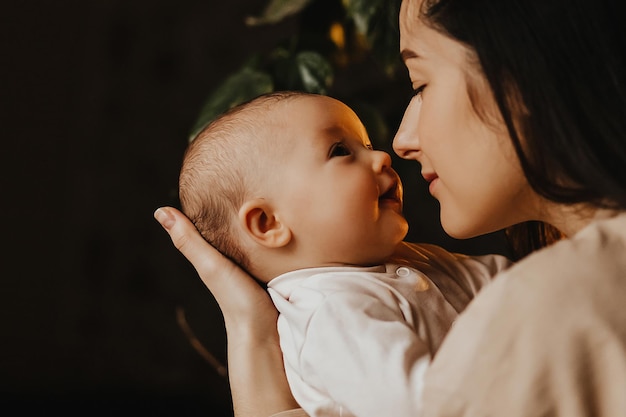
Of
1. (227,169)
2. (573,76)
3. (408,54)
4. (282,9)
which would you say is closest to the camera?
(573,76)

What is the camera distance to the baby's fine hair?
3.25 ft

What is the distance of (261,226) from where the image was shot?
3.25 ft

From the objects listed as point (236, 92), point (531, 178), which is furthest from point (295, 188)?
point (236, 92)

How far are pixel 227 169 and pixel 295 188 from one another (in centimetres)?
10

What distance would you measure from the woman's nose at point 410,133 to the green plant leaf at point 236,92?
1.53 feet

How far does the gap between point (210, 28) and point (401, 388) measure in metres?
2.23

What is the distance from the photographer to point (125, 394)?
289cm

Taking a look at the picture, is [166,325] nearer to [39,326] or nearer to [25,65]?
[39,326]

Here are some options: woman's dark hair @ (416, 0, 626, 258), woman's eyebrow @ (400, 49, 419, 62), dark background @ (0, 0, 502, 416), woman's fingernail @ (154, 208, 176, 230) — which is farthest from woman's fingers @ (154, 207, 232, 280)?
dark background @ (0, 0, 502, 416)

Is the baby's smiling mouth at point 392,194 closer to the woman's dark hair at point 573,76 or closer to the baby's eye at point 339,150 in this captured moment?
the baby's eye at point 339,150

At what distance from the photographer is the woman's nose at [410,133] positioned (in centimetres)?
94

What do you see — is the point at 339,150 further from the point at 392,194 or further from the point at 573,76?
the point at 573,76

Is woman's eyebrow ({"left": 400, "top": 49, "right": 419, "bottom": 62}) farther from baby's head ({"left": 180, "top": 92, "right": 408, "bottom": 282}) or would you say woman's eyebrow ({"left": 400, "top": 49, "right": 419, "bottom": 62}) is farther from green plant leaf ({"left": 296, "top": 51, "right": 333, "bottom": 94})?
green plant leaf ({"left": 296, "top": 51, "right": 333, "bottom": 94})

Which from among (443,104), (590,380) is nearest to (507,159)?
(443,104)
